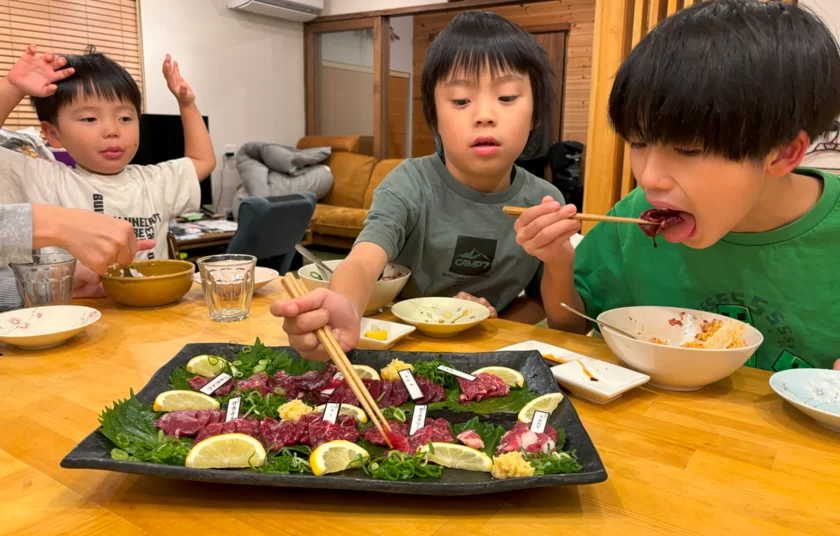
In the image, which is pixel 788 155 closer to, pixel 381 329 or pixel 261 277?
pixel 381 329

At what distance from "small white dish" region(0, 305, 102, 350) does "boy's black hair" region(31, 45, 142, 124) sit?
2.78 ft

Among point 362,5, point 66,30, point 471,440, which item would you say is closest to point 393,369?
point 471,440

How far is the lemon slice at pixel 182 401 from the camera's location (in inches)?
33.9

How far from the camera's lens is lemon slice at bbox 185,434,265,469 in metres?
0.70

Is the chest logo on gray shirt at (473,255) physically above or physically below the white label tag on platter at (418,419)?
above

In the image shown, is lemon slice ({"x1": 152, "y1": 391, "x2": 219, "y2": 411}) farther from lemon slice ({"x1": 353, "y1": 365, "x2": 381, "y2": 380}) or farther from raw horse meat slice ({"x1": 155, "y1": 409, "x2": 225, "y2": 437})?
lemon slice ({"x1": 353, "y1": 365, "x2": 381, "y2": 380})

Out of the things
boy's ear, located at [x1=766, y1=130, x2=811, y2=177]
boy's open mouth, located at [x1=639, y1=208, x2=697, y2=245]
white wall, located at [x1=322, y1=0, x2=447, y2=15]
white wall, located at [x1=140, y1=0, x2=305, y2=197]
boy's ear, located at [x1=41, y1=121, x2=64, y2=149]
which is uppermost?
white wall, located at [x1=322, y1=0, x2=447, y2=15]

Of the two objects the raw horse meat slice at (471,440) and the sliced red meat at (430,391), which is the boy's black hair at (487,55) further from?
the raw horse meat slice at (471,440)

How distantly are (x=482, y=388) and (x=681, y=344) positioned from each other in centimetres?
48

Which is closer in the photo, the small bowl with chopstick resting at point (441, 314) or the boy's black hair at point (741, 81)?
the boy's black hair at point (741, 81)

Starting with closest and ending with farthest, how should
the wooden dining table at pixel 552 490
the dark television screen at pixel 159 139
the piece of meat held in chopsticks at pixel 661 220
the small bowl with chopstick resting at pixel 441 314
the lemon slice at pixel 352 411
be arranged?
the wooden dining table at pixel 552 490 → the lemon slice at pixel 352 411 → the piece of meat held in chopsticks at pixel 661 220 → the small bowl with chopstick resting at pixel 441 314 → the dark television screen at pixel 159 139

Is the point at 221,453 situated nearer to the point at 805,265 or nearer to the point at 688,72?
the point at 688,72

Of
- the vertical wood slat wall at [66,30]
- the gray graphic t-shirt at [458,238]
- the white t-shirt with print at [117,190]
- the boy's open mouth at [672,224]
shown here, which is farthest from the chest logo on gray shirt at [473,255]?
the vertical wood slat wall at [66,30]

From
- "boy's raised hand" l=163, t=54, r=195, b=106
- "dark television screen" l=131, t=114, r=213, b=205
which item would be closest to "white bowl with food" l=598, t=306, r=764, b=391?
"boy's raised hand" l=163, t=54, r=195, b=106
